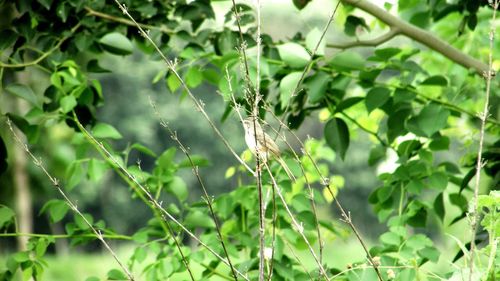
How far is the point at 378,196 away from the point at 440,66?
65.8 inches

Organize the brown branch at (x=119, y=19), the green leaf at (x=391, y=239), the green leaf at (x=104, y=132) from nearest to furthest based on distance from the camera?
the green leaf at (x=391, y=239), the green leaf at (x=104, y=132), the brown branch at (x=119, y=19)

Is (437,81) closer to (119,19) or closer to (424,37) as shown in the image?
(424,37)

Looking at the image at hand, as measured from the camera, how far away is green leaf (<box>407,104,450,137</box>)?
2670 mm

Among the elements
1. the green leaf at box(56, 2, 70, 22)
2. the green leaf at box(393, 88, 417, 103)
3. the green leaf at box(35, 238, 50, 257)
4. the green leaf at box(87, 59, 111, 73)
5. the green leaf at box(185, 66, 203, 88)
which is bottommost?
the green leaf at box(35, 238, 50, 257)

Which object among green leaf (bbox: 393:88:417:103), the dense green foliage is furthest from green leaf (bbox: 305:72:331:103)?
green leaf (bbox: 393:88:417:103)

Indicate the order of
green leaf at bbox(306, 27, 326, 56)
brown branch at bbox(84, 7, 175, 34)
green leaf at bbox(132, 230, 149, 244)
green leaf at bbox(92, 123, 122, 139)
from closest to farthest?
green leaf at bbox(306, 27, 326, 56) → green leaf at bbox(132, 230, 149, 244) → green leaf at bbox(92, 123, 122, 139) → brown branch at bbox(84, 7, 175, 34)

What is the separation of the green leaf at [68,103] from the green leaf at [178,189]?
1.55 feet

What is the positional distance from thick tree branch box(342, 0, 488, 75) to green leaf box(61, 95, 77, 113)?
1.08 m

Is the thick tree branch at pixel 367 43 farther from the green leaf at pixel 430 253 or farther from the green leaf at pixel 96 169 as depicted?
the green leaf at pixel 96 169

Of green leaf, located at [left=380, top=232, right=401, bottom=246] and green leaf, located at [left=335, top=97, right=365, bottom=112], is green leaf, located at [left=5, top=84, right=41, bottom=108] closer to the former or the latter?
green leaf, located at [left=335, top=97, right=365, bottom=112]

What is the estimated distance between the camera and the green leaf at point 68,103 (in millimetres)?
2664

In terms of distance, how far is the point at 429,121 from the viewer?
2.69m

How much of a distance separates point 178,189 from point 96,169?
31 centimetres

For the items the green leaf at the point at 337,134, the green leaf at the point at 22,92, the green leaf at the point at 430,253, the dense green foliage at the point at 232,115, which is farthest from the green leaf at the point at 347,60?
the green leaf at the point at 22,92
